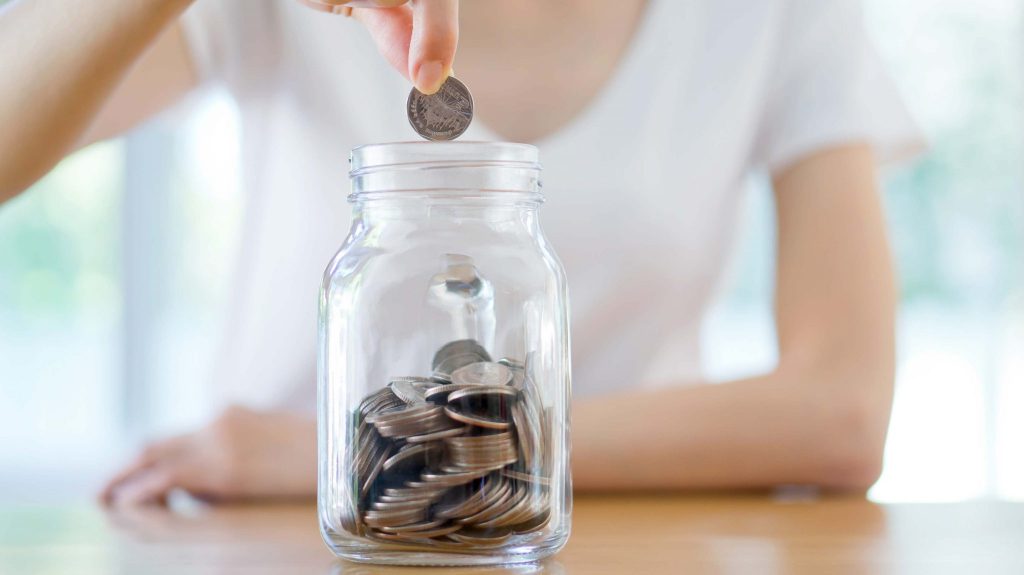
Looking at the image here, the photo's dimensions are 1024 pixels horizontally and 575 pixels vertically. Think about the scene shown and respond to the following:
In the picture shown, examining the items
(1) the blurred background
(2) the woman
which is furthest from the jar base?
(1) the blurred background

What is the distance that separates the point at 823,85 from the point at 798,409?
1.48ft

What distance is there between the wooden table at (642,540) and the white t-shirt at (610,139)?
0.44m

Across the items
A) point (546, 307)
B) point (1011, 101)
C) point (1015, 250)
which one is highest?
point (1011, 101)

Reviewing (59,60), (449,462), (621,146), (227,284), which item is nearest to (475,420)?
(449,462)

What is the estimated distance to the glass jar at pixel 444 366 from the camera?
50cm

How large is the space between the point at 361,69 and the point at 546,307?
2.45 ft

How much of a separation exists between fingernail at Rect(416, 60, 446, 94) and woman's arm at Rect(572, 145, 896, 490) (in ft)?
1.58

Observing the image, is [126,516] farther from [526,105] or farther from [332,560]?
[526,105]

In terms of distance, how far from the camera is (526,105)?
4.21 ft

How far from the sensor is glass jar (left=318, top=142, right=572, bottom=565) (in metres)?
0.50

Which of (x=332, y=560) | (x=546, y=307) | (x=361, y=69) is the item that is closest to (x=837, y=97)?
(x=361, y=69)

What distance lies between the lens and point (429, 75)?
→ 1.95ft

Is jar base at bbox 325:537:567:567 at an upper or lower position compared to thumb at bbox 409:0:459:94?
lower

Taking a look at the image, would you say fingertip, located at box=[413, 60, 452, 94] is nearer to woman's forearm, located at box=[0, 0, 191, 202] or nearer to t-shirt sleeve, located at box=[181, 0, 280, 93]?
woman's forearm, located at box=[0, 0, 191, 202]
